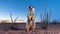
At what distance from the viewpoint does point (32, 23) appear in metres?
14.0

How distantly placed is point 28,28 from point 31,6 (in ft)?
4.09

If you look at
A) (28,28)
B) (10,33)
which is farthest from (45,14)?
(10,33)

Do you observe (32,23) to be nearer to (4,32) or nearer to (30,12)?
(30,12)

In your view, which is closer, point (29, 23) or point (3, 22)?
point (29, 23)

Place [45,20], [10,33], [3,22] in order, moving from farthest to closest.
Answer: [3,22] → [45,20] → [10,33]

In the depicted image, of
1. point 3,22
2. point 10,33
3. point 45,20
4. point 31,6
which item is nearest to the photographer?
point 10,33

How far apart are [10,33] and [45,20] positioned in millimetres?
2766

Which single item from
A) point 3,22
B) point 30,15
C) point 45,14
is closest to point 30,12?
point 30,15

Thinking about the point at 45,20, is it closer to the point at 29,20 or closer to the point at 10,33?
the point at 29,20

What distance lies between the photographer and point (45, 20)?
14820mm

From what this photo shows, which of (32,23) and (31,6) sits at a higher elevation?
(31,6)

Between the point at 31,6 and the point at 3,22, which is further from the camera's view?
the point at 3,22

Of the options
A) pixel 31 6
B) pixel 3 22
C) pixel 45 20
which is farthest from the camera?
pixel 3 22

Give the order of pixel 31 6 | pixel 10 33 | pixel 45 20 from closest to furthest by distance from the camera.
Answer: pixel 10 33 < pixel 31 6 < pixel 45 20
